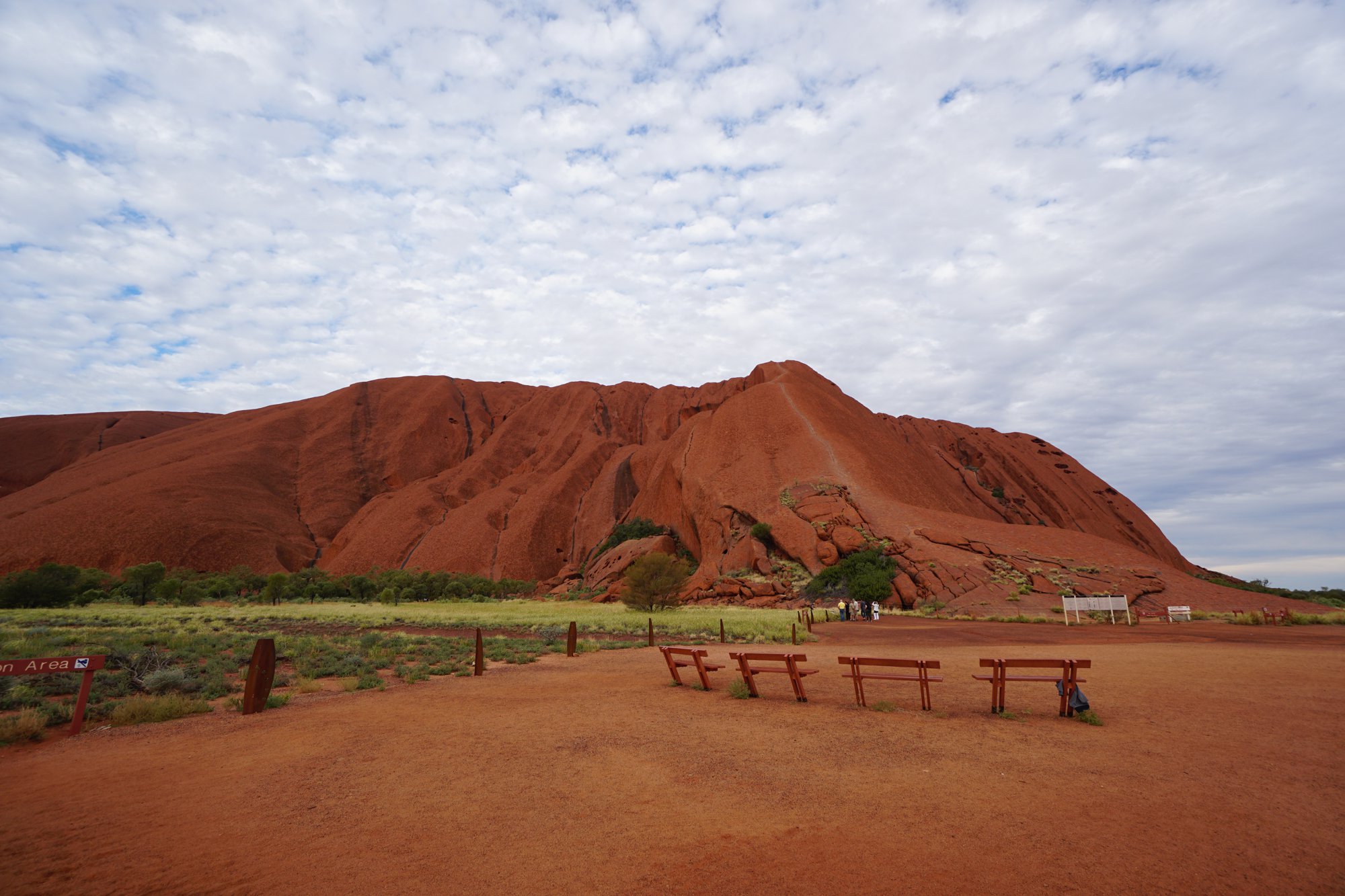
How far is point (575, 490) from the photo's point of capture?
2677 inches

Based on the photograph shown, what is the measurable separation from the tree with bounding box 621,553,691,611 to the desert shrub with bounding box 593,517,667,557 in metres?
18.2

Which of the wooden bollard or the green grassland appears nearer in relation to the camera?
the wooden bollard

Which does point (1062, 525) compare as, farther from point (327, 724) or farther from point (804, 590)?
point (327, 724)

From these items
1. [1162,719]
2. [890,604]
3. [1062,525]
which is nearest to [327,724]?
[1162,719]

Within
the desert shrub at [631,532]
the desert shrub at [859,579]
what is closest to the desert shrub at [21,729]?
the desert shrub at [859,579]

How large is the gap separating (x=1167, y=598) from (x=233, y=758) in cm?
3745

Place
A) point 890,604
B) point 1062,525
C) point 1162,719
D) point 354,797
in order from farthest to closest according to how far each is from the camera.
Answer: point 1062,525, point 890,604, point 1162,719, point 354,797

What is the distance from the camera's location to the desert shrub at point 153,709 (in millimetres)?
8711

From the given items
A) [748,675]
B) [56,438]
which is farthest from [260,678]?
[56,438]

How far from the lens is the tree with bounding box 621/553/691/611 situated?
1367 inches

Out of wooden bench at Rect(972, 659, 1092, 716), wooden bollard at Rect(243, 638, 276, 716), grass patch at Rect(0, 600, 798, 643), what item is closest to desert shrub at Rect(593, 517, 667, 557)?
grass patch at Rect(0, 600, 798, 643)

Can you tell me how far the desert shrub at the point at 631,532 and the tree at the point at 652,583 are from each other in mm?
18234

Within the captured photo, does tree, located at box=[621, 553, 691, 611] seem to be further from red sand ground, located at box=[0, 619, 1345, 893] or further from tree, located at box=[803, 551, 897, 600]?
red sand ground, located at box=[0, 619, 1345, 893]

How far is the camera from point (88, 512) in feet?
180
